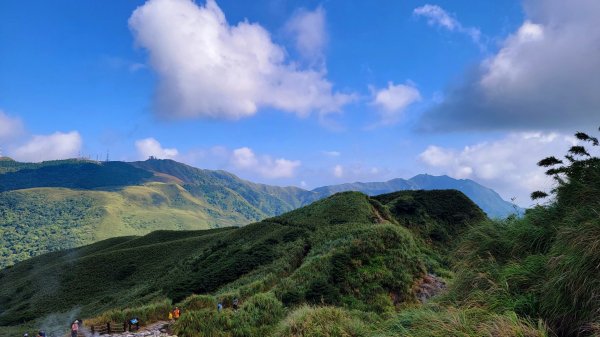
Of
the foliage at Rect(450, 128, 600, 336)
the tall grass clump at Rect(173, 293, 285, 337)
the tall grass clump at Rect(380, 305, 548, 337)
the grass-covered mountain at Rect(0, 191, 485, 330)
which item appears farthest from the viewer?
the grass-covered mountain at Rect(0, 191, 485, 330)

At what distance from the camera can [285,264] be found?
39781mm

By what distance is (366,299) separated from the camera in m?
26.5

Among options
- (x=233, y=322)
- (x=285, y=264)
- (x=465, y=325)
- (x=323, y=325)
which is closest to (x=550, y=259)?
(x=465, y=325)

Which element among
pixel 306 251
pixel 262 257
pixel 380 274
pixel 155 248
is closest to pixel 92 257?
pixel 155 248

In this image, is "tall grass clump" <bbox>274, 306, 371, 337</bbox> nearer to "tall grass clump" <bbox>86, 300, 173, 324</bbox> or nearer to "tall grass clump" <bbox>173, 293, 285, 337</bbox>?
"tall grass clump" <bbox>173, 293, 285, 337</bbox>

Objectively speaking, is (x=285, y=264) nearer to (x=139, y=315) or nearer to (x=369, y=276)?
(x=369, y=276)

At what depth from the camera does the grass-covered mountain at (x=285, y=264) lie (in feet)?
93.2

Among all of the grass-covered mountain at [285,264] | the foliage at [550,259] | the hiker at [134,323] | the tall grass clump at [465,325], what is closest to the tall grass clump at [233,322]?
the grass-covered mountain at [285,264]

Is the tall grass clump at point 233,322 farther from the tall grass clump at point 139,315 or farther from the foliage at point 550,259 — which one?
the foliage at point 550,259

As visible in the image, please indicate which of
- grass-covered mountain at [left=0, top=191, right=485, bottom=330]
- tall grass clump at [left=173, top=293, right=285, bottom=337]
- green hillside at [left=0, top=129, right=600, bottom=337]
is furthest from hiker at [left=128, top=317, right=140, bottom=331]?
grass-covered mountain at [left=0, top=191, right=485, bottom=330]

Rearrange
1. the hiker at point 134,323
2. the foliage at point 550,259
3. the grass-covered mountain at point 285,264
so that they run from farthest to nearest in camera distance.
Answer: the grass-covered mountain at point 285,264 → the hiker at point 134,323 → the foliage at point 550,259

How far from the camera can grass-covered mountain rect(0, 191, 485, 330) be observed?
2842 cm

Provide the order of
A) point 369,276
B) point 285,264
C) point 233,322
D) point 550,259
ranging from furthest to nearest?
point 285,264 < point 369,276 < point 233,322 < point 550,259

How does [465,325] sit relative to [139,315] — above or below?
above
